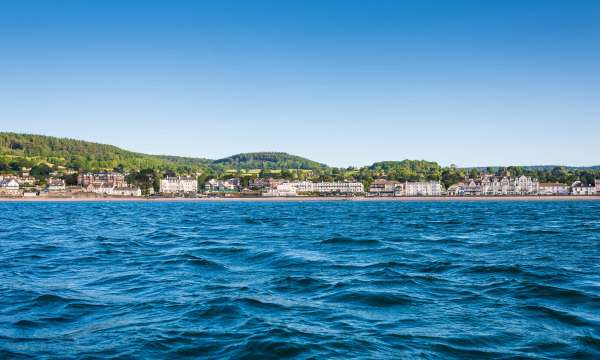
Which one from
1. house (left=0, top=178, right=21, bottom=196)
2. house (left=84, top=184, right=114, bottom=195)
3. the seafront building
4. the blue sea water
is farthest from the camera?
house (left=84, top=184, right=114, bottom=195)

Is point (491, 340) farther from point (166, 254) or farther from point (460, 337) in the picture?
point (166, 254)

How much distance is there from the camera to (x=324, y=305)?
39.0ft

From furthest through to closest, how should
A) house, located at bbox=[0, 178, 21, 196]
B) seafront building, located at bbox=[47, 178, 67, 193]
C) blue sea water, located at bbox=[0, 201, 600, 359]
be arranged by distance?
seafront building, located at bbox=[47, 178, 67, 193]
house, located at bbox=[0, 178, 21, 196]
blue sea water, located at bbox=[0, 201, 600, 359]

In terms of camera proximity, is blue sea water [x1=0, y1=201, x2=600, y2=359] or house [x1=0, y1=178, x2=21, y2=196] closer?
blue sea water [x1=0, y1=201, x2=600, y2=359]

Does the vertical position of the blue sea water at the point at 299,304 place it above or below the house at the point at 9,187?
below

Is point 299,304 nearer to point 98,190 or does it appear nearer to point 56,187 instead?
point 98,190

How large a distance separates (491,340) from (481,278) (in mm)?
6886

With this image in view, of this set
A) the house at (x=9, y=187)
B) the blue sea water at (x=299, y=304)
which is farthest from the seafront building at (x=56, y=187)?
the blue sea water at (x=299, y=304)

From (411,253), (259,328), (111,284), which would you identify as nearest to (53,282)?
(111,284)

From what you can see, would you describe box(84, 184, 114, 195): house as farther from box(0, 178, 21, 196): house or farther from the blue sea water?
the blue sea water

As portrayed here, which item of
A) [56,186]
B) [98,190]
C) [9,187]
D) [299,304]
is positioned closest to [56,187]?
[56,186]

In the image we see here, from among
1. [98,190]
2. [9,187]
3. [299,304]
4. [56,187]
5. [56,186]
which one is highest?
[56,186]

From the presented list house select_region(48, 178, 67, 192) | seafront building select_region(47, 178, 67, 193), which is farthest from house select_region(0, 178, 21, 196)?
house select_region(48, 178, 67, 192)

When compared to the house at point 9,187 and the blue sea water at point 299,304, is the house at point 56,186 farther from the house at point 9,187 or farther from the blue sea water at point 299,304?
the blue sea water at point 299,304
